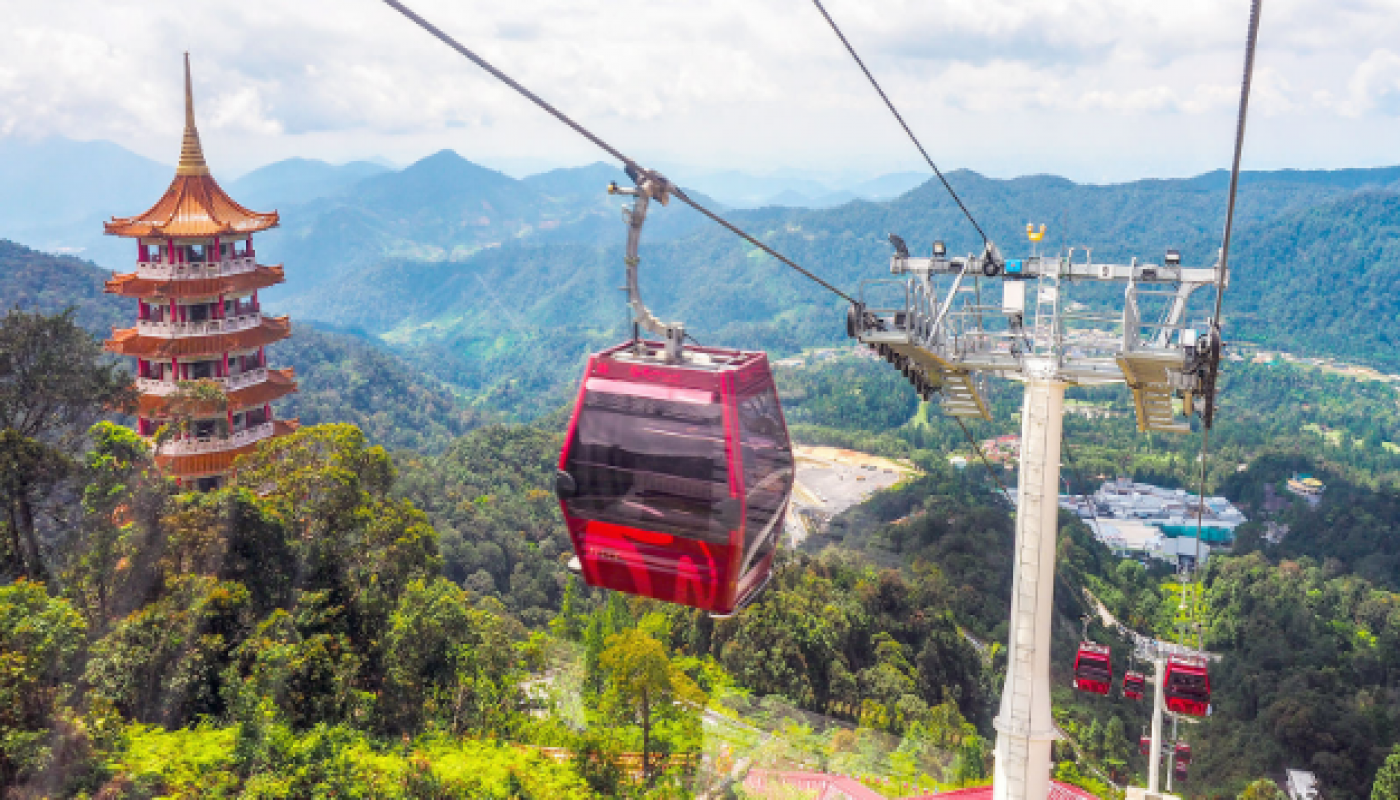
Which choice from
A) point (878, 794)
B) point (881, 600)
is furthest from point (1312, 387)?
point (878, 794)

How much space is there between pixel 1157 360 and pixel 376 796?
7936 mm

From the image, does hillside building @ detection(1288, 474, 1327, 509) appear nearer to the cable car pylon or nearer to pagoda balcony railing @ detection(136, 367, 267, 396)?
pagoda balcony railing @ detection(136, 367, 267, 396)

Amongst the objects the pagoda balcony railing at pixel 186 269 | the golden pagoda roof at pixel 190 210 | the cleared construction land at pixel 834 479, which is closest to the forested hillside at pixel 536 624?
the cleared construction land at pixel 834 479

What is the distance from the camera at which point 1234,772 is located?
939 inches

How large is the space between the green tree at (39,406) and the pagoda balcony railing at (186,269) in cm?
269

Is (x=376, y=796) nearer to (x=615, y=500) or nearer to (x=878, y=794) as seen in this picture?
(x=615, y=500)

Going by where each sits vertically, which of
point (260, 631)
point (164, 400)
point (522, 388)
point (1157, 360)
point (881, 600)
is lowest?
point (522, 388)

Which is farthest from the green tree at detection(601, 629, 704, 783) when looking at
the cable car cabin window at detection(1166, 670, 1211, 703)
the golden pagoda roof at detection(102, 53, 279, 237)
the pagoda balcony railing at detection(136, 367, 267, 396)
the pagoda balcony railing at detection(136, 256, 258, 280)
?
the golden pagoda roof at detection(102, 53, 279, 237)

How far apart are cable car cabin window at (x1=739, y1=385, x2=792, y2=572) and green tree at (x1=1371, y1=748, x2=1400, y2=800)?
712 inches

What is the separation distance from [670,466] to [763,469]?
69 centimetres

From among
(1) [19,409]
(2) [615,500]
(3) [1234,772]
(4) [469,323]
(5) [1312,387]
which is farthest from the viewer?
(4) [469,323]

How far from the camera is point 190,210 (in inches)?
669

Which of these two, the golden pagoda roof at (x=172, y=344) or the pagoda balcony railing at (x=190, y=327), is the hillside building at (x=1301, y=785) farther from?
the pagoda balcony railing at (x=190, y=327)

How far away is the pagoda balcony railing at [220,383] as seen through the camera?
54.2 feet
